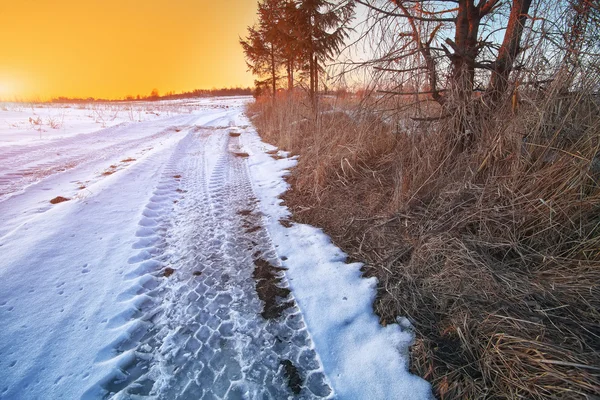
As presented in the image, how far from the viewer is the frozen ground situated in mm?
1466

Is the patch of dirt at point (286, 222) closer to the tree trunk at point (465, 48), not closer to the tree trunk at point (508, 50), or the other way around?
the tree trunk at point (465, 48)

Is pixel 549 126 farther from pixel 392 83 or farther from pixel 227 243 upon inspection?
pixel 227 243

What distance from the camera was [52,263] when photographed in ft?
7.77

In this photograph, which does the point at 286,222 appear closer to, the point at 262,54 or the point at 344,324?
the point at 344,324

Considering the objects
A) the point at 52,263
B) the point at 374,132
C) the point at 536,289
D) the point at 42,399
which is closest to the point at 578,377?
the point at 536,289

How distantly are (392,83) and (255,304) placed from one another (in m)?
2.75

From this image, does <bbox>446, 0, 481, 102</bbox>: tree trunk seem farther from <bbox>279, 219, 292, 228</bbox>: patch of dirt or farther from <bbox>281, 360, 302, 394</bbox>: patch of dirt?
<bbox>281, 360, 302, 394</bbox>: patch of dirt

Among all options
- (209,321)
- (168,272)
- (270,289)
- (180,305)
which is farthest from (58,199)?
(270,289)

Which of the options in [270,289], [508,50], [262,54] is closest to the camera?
[270,289]

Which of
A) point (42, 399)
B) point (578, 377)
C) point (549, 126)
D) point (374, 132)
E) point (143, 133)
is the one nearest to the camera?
point (578, 377)

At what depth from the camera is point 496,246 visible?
198 cm

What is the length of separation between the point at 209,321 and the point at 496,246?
2.14 meters

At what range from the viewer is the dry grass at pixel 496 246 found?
1335 millimetres

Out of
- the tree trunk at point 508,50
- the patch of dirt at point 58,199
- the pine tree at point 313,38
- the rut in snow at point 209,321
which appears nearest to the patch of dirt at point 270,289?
the rut in snow at point 209,321
